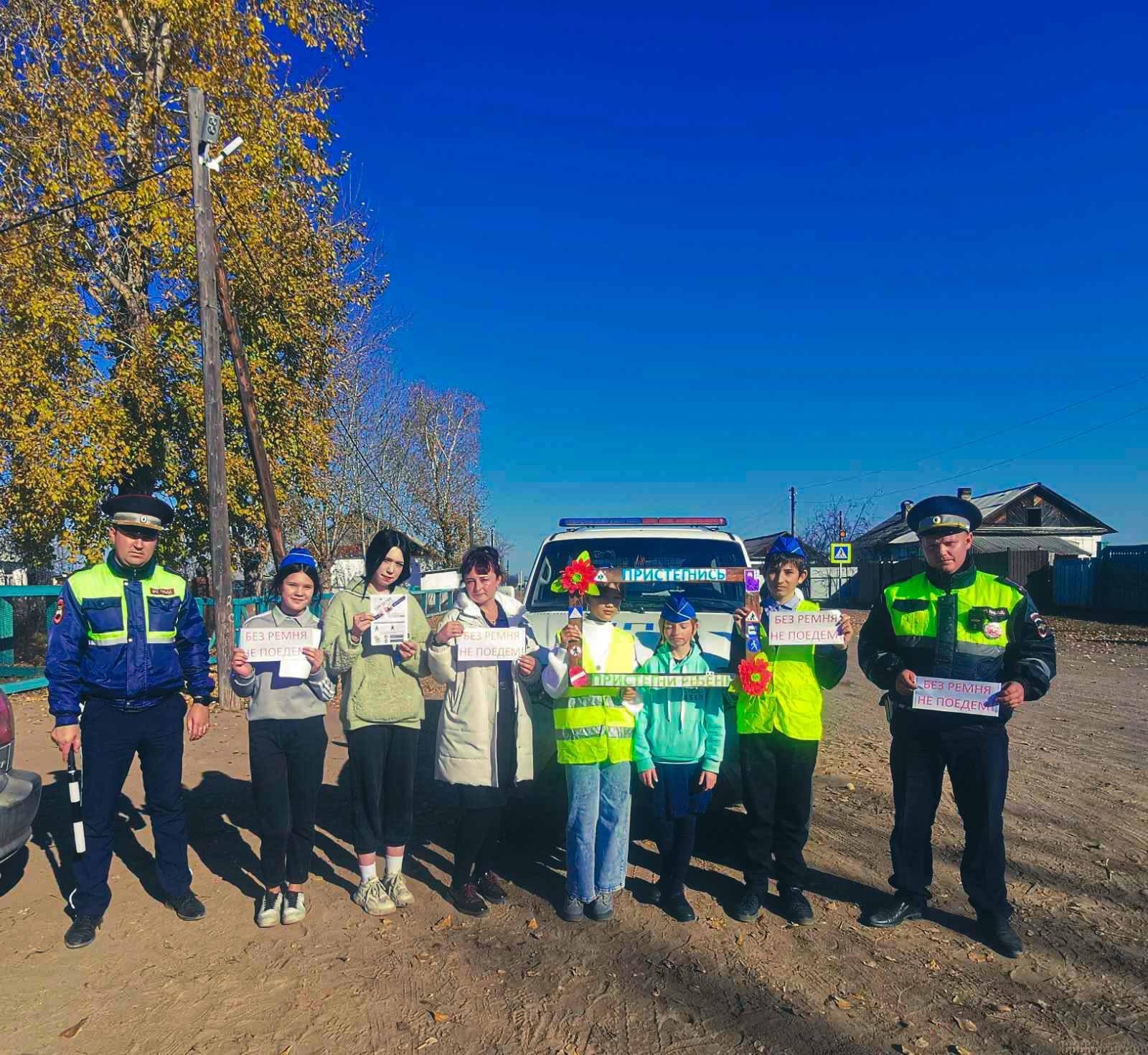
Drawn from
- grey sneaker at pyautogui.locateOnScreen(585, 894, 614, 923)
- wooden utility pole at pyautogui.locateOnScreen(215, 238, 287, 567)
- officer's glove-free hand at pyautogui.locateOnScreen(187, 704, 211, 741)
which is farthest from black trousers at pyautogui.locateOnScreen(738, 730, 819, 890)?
wooden utility pole at pyautogui.locateOnScreen(215, 238, 287, 567)

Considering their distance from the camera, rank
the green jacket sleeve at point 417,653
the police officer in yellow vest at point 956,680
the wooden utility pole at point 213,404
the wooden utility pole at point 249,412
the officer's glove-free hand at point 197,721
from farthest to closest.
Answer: the wooden utility pole at point 249,412 < the wooden utility pole at point 213,404 < the green jacket sleeve at point 417,653 < the officer's glove-free hand at point 197,721 < the police officer in yellow vest at point 956,680

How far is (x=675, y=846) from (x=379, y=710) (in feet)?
5.64

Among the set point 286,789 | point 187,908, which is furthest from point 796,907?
point 187,908

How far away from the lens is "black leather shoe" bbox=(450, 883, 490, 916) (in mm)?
4234

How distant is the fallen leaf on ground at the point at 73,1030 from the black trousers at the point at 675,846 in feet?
8.69

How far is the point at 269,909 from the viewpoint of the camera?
4.16 meters

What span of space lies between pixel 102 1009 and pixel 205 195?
9.51m

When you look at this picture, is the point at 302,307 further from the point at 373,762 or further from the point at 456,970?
the point at 456,970

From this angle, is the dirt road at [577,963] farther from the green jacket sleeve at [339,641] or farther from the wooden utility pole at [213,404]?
the wooden utility pole at [213,404]

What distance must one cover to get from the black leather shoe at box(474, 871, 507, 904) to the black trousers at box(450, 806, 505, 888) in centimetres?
11

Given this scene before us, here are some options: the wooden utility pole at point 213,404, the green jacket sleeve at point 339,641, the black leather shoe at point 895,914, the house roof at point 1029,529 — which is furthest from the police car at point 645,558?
the house roof at point 1029,529

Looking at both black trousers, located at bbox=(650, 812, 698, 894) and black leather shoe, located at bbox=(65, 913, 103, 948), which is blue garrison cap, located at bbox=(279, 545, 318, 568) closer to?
black leather shoe, located at bbox=(65, 913, 103, 948)

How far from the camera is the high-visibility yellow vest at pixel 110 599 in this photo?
3.99 meters

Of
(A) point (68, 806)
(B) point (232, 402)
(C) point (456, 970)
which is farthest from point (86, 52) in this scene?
(C) point (456, 970)
